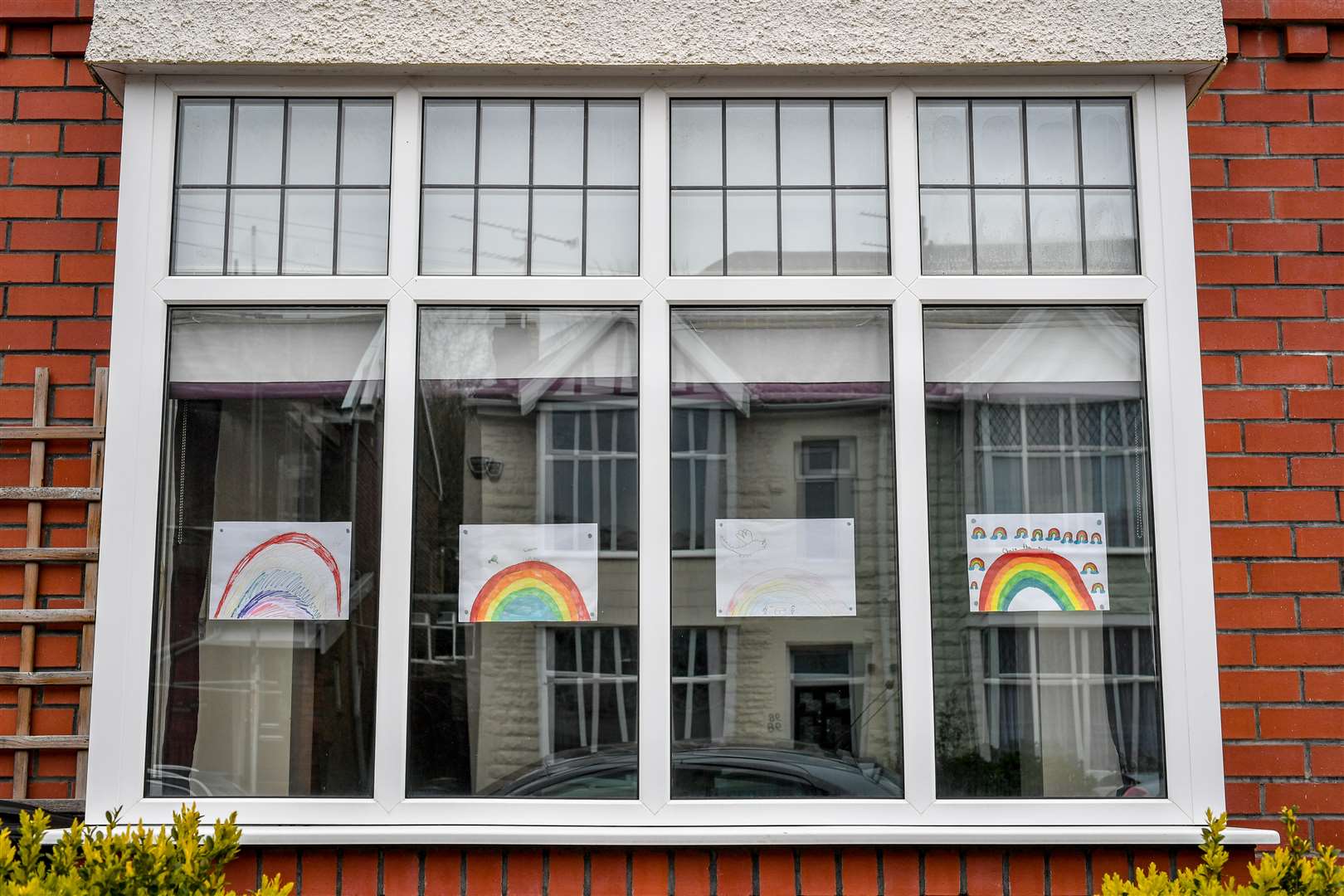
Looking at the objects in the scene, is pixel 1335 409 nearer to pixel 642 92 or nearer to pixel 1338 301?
pixel 1338 301

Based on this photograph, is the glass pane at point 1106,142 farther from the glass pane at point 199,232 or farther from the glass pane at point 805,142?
the glass pane at point 199,232

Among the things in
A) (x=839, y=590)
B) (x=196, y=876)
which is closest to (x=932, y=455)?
(x=839, y=590)

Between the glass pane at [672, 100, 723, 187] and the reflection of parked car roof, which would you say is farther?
the glass pane at [672, 100, 723, 187]

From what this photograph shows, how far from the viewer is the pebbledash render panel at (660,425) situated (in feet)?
11.7

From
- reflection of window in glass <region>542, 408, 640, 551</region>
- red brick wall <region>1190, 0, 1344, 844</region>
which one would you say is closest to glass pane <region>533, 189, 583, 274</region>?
reflection of window in glass <region>542, 408, 640, 551</region>

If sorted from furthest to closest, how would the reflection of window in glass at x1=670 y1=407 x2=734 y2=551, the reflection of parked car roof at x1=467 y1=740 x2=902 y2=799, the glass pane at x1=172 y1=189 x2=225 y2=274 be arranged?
1. the glass pane at x1=172 y1=189 x2=225 y2=274
2. the reflection of window in glass at x1=670 y1=407 x2=734 y2=551
3. the reflection of parked car roof at x1=467 y1=740 x2=902 y2=799

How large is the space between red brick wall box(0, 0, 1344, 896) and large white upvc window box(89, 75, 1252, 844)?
31 centimetres

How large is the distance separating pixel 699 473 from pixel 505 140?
128cm

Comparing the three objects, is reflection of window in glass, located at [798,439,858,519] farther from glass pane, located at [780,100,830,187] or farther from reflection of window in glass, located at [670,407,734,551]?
glass pane, located at [780,100,830,187]

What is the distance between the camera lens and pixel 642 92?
3.80 metres

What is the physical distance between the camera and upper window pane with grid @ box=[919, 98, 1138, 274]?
3773 millimetres

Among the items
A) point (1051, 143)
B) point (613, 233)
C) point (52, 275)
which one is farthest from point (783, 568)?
point (52, 275)

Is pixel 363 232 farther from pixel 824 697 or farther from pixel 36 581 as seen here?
pixel 824 697

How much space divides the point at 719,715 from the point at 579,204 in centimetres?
171
